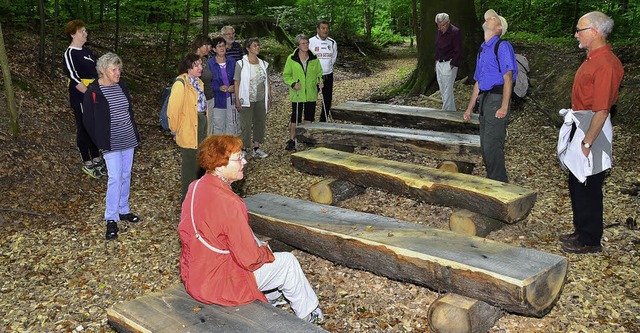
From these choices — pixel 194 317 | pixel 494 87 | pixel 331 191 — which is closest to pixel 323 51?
pixel 331 191

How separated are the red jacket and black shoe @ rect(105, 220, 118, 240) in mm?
2878

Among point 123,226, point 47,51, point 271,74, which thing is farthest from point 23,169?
point 271,74

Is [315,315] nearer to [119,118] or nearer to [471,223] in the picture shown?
[471,223]

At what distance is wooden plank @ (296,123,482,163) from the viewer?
21.1 ft

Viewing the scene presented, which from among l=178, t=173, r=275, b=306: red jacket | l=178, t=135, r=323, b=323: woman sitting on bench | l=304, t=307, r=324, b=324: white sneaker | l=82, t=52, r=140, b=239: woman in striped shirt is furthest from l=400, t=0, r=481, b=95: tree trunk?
l=178, t=173, r=275, b=306: red jacket

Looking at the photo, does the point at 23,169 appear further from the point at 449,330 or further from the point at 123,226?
the point at 449,330

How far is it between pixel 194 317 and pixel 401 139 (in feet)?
13.7

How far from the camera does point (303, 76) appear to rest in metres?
8.76

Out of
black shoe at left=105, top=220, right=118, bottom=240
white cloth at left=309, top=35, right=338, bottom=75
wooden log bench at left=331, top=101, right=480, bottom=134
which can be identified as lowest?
black shoe at left=105, top=220, right=118, bottom=240

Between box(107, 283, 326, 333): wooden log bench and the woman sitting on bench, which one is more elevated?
the woman sitting on bench

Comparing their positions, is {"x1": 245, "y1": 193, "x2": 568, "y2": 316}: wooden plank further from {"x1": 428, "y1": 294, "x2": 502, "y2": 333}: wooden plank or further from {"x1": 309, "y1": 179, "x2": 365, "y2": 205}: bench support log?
{"x1": 309, "y1": 179, "x2": 365, "y2": 205}: bench support log

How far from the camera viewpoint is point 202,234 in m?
3.42

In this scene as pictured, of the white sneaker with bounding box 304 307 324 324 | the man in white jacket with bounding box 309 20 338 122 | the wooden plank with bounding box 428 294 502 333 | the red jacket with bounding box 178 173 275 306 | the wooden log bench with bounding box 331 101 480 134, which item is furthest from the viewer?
the man in white jacket with bounding box 309 20 338 122

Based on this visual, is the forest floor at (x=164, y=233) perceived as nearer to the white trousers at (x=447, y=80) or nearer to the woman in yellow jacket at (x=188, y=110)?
the woman in yellow jacket at (x=188, y=110)
